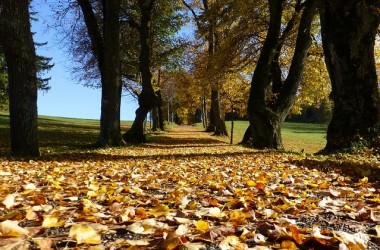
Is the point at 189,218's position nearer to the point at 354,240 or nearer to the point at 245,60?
the point at 354,240

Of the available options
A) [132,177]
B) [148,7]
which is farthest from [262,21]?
[132,177]

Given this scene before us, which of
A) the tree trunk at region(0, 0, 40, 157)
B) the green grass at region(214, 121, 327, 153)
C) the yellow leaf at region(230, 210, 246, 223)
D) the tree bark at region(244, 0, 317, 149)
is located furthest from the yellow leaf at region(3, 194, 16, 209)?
the green grass at region(214, 121, 327, 153)

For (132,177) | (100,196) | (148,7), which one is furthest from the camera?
(148,7)

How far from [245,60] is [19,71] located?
1420 cm

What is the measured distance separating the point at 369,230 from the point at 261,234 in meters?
0.88

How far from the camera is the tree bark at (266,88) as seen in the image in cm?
1611

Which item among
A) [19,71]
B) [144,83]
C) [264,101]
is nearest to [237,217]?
[19,71]

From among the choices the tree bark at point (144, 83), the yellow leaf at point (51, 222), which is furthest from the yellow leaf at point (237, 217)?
the tree bark at point (144, 83)

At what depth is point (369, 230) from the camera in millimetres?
2943

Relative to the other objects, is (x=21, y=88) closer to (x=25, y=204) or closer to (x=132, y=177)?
(x=132, y=177)

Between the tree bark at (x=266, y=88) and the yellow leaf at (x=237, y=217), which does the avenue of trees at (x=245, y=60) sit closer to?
the tree bark at (x=266, y=88)

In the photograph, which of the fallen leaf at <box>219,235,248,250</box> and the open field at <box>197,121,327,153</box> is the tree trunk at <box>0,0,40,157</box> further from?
the open field at <box>197,121,327,153</box>

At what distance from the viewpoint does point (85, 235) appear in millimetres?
2352

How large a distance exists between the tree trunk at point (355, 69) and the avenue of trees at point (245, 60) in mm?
26
